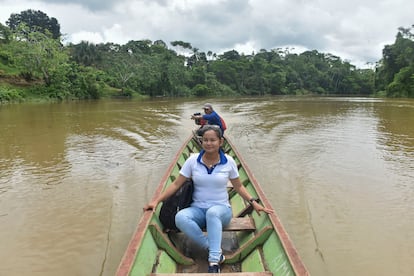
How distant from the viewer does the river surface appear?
12.4ft

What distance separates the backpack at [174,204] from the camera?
3150 millimetres

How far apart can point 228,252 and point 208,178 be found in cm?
82

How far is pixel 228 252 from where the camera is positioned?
3.27 meters

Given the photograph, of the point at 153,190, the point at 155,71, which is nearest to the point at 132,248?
the point at 153,190

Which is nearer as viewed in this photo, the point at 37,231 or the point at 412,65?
the point at 37,231

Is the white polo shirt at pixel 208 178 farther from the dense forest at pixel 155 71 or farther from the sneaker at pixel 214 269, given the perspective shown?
the dense forest at pixel 155 71

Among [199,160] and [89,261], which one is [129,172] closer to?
[89,261]

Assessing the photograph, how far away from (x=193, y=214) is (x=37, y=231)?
2516 millimetres

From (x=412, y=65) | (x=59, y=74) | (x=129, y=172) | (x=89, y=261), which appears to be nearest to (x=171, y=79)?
(x=59, y=74)

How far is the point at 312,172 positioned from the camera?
7.03m

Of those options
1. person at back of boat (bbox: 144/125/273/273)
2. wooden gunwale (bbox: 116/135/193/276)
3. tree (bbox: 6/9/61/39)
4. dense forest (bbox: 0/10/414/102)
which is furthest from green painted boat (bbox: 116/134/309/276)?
tree (bbox: 6/9/61/39)

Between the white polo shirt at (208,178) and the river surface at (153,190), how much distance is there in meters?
1.31

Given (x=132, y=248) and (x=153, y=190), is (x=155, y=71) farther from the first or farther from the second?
(x=132, y=248)

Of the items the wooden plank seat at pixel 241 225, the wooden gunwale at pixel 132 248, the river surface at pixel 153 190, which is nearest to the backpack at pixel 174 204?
the wooden gunwale at pixel 132 248
